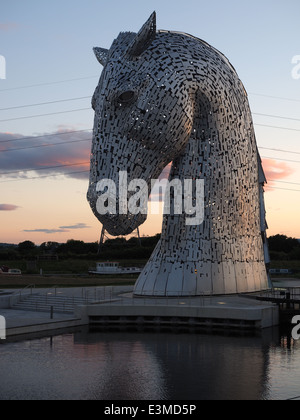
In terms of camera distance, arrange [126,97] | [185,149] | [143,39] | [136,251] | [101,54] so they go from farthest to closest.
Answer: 1. [136,251]
2. [185,149]
3. [101,54]
4. [143,39]
5. [126,97]

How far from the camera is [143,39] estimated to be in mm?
→ 17547

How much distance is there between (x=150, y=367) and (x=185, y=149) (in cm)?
996

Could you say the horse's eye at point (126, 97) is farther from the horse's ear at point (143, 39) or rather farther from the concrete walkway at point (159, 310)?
the concrete walkway at point (159, 310)

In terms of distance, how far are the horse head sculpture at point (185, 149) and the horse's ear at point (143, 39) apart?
0.03 metres

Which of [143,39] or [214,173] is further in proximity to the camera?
[214,173]
